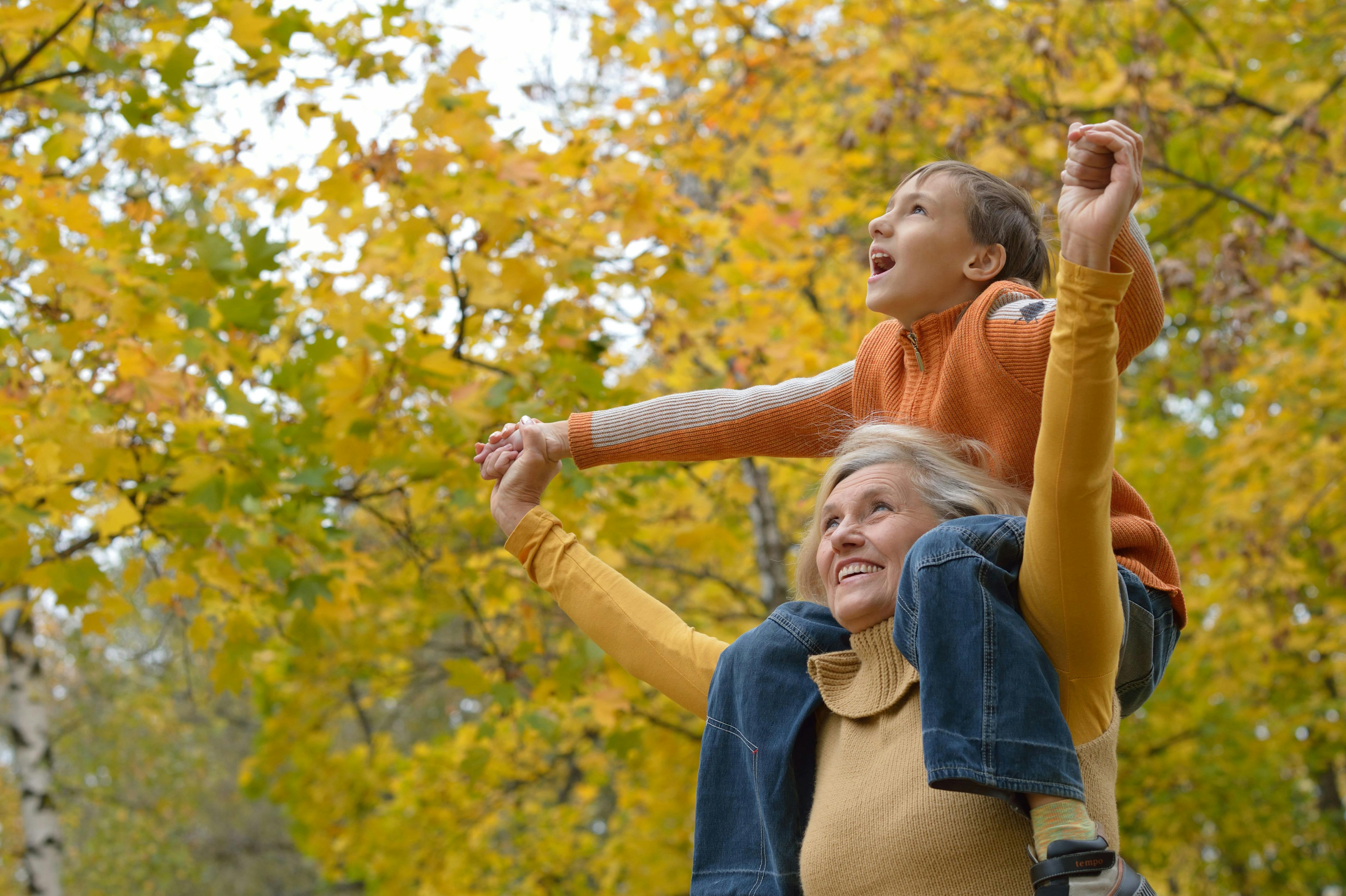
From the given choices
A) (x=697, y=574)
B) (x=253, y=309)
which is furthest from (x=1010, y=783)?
(x=697, y=574)

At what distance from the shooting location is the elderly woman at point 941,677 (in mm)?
1153

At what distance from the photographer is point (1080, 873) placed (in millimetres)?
1111

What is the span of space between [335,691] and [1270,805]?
6158mm

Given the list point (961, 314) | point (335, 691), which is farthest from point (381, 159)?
point (335, 691)

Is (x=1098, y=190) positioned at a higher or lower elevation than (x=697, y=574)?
lower

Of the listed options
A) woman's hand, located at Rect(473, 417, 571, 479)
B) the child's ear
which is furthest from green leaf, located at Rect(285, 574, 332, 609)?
the child's ear

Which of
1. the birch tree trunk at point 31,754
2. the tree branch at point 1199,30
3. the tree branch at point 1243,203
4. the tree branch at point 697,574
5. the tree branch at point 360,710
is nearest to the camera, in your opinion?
the tree branch at point 1243,203

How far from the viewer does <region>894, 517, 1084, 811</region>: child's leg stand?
1.15 metres

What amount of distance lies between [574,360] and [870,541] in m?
2.21

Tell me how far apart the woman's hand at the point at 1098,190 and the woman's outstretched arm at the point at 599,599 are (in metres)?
0.81

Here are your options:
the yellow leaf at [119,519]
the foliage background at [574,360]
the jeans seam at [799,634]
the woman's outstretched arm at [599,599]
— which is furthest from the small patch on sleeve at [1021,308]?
the yellow leaf at [119,519]

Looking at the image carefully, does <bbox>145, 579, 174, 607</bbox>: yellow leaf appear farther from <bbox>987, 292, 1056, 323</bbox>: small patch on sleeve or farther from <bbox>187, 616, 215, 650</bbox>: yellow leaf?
<bbox>987, 292, 1056, 323</bbox>: small patch on sleeve

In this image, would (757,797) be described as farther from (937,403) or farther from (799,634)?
(937,403)

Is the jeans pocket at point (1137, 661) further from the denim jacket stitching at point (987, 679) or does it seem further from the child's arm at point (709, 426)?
the child's arm at point (709, 426)
